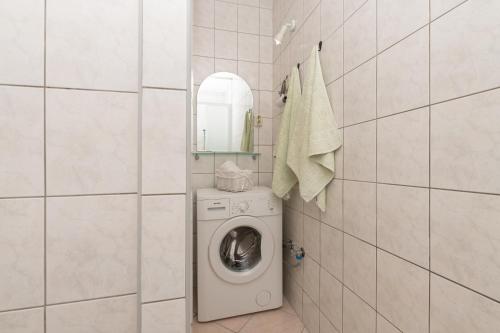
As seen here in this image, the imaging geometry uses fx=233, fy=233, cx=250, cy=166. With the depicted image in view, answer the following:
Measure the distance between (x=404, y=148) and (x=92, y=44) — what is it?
916 mm

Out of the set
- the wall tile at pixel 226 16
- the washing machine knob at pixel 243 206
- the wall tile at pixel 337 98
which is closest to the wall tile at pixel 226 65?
the wall tile at pixel 226 16

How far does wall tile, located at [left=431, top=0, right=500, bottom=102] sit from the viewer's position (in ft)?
1.76

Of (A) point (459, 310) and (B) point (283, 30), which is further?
(B) point (283, 30)

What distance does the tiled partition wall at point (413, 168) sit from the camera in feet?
1.83

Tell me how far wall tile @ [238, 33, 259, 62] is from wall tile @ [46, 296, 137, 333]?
1.92m

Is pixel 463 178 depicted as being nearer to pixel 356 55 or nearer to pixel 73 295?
pixel 356 55

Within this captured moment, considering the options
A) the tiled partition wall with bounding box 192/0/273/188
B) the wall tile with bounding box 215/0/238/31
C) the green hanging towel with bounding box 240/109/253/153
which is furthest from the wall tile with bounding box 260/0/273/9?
the green hanging towel with bounding box 240/109/253/153

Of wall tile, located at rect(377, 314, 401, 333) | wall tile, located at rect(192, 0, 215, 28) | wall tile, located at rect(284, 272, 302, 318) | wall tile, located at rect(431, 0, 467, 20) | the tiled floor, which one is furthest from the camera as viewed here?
wall tile, located at rect(192, 0, 215, 28)

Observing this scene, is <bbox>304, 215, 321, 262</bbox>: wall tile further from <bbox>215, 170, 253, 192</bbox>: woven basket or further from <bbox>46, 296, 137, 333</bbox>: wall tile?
<bbox>46, 296, 137, 333</bbox>: wall tile

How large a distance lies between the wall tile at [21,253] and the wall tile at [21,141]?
0.03 meters

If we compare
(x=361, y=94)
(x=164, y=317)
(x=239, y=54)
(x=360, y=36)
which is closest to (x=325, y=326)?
(x=164, y=317)

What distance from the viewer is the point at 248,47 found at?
2018 mm

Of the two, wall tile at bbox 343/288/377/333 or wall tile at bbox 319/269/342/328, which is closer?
wall tile at bbox 343/288/377/333

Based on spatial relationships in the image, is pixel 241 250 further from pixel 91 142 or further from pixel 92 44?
pixel 92 44
